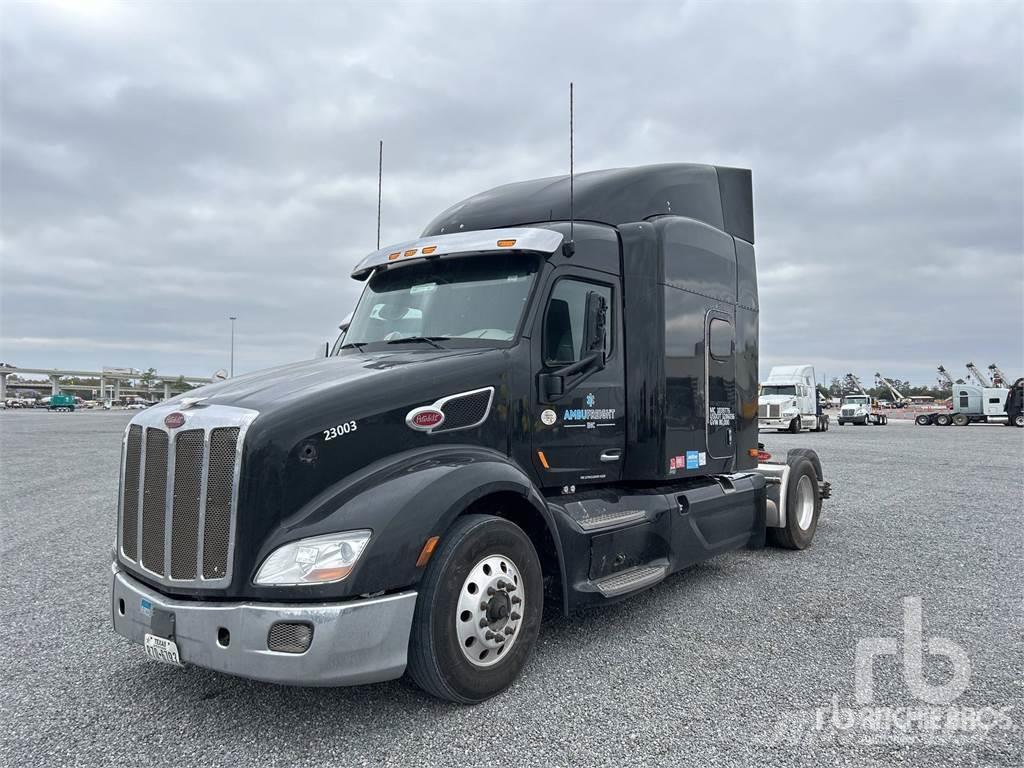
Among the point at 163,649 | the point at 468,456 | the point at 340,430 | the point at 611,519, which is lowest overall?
the point at 163,649

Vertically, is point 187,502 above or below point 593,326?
below

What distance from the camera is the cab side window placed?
496cm

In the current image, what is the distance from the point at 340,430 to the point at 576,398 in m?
1.88

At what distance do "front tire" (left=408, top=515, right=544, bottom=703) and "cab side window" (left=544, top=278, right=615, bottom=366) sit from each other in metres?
1.33

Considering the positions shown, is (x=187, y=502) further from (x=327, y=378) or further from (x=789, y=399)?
(x=789, y=399)

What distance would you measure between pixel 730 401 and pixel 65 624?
18.8ft

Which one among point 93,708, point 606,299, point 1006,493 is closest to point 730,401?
point 606,299

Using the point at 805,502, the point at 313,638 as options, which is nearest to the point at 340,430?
the point at 313,638

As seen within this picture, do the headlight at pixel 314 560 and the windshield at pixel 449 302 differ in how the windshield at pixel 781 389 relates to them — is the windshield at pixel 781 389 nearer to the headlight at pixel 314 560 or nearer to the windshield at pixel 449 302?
the windshield at pixel 449 302

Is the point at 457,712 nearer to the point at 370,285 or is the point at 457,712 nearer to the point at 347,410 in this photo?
the point at 347,410

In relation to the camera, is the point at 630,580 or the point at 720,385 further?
→ the point at 720,385

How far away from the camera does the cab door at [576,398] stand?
4902 mm

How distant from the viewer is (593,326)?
507 centimetres

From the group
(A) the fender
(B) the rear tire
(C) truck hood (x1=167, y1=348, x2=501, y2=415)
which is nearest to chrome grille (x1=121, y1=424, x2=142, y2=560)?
(C) truck hood (x1=167, y1=348, x2=501, y2=415)
